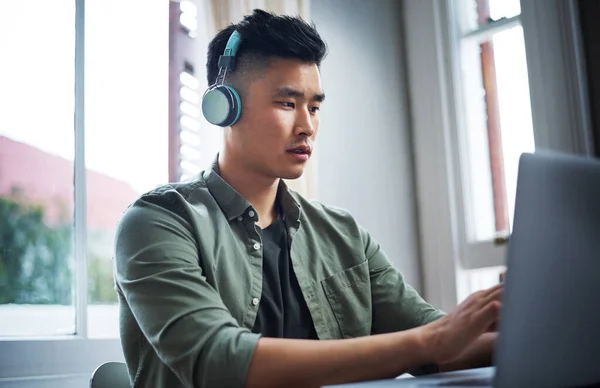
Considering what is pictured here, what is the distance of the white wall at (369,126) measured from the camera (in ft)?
8.55

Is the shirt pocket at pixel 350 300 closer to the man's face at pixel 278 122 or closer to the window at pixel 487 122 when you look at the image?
the man's face at pixel 278 122

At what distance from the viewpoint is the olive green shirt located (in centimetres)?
96

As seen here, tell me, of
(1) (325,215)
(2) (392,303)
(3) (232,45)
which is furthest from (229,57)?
(2) (392,303)

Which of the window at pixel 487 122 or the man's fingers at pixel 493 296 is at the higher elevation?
the window at pixel 487 122

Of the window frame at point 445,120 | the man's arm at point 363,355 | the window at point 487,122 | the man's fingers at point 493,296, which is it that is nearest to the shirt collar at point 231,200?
the man's arm at point 363,355

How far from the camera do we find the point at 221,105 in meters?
1.36

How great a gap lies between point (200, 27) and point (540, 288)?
5.62ft

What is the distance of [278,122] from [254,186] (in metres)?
0.15

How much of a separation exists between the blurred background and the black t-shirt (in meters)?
0.70

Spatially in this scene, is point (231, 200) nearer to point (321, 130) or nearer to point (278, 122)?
point (278, 122)

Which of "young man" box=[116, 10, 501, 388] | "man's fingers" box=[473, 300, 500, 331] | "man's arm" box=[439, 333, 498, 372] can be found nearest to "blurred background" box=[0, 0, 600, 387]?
→ "young man" box=[116, 10, 501, 388]

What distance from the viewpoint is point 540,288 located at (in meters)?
0.67

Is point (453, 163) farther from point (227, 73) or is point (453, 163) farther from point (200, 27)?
point (227, 73)

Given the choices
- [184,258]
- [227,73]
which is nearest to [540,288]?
[184,258]
